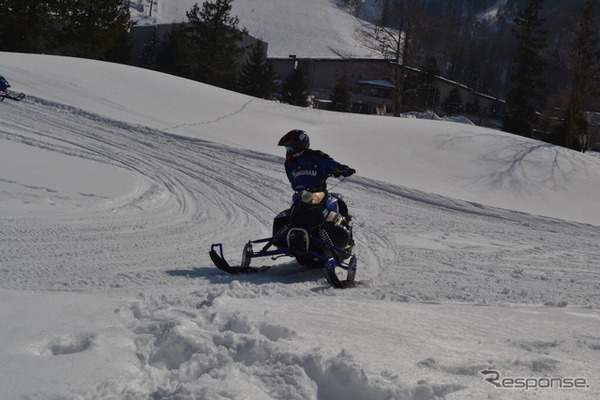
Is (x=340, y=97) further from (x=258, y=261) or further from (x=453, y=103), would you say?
(x=258, y=261)

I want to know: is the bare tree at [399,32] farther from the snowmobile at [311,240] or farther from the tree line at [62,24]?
the snowmobile at [311,240]

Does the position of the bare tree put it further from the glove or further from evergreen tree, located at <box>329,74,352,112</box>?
the glove

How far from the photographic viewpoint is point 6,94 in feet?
44.4

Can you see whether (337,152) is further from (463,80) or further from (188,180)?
(463,80)

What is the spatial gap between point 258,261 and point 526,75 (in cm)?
3821

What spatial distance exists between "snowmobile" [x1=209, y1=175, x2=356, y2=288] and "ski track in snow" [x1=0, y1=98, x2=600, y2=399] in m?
0.20

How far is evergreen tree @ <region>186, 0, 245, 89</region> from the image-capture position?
43.5 meters

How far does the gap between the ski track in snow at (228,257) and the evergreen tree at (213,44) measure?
30.0 m

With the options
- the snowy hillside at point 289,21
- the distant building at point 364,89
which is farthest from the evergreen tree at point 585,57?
the snowy hillside at point 289,21

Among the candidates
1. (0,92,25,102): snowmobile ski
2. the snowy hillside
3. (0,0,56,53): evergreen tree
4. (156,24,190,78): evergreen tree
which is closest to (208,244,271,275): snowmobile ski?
(0,92,25,102): snowmobile ski

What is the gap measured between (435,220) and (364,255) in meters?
3.44

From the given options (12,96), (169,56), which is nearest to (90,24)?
(169,56)

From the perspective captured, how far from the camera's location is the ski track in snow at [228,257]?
3391 millimetres

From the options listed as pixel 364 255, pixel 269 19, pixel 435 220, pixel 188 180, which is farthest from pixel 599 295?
pixel 269 19
